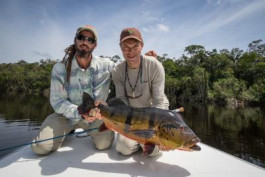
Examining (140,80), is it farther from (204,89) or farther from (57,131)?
(204,89)

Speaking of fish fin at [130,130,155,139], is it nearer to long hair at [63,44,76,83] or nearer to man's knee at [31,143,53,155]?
man's knee at [31,143,53,155]

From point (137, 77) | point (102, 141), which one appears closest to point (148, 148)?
point (102, 141)

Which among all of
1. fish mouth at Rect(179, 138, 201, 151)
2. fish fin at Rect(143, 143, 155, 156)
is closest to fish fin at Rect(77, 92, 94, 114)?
fish fin at Rect(143, 143, 155, 156)

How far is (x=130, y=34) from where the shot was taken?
3.58 metres

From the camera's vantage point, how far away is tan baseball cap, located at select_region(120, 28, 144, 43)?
357 cm

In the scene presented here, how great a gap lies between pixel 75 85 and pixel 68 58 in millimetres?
615

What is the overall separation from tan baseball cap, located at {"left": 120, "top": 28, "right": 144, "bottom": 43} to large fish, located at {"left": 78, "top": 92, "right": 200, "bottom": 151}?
1275 mm

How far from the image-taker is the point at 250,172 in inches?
113

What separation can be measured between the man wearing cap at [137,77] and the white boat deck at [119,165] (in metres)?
0.45

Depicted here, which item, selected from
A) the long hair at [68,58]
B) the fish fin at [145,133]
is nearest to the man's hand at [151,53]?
the long hair at [68,58]

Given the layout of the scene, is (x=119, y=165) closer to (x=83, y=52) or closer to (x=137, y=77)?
(x=137, y=77)

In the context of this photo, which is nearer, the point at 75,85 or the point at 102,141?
the point at 102,141

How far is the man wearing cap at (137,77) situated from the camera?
3.68m

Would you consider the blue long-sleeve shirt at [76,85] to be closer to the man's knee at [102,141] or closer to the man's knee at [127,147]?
the man's knee at [102,141]
